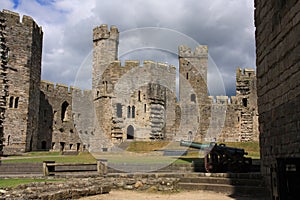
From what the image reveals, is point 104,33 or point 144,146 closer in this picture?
point 144,146

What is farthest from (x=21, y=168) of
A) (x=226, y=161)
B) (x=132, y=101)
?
(x=132, y=101)

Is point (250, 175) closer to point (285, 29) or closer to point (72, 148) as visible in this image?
point (285, 29)

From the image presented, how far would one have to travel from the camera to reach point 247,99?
29.0 metres

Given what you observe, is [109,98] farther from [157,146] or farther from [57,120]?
[57,120]

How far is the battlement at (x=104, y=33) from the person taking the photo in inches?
1278

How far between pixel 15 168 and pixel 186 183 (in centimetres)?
817

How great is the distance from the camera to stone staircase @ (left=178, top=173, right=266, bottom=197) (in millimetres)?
9442

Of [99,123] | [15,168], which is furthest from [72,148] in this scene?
[15,168]

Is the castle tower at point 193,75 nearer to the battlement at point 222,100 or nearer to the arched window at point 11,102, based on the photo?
the battlement at point 222,100

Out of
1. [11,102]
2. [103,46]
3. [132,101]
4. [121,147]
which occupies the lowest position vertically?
[121,147]

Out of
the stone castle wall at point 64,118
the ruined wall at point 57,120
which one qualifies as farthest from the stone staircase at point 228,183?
the ruined wall at point 57,120

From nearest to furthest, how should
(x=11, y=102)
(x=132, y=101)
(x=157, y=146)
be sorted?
(x=157, y=146) < (x=11, y=102) < (x=132, y=101)

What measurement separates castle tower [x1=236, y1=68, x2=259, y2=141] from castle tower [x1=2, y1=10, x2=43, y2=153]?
1749 cm

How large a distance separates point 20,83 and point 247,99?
1884 centimetres
